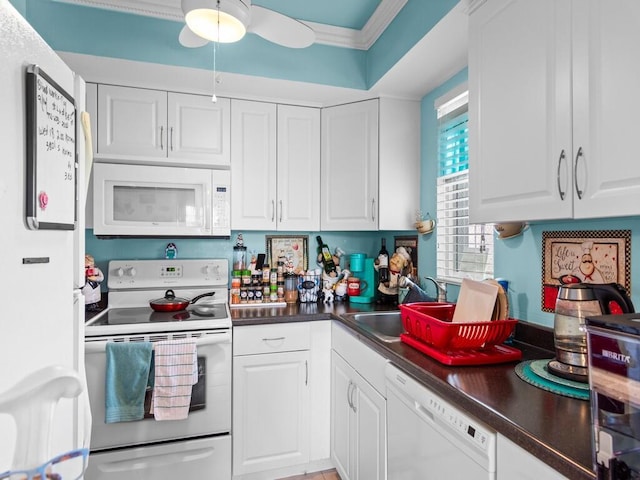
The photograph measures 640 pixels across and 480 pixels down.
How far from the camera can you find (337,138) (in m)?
2.53

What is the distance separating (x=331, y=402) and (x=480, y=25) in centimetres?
203

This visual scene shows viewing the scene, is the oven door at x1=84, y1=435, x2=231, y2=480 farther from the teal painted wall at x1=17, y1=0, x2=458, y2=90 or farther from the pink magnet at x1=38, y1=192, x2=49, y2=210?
the teal painted wall at x1=17, y1=0, x2=458, y2=90

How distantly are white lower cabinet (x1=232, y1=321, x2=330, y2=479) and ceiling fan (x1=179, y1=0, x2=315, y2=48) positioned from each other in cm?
143

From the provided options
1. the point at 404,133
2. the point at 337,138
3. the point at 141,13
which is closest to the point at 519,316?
the point at 404,133

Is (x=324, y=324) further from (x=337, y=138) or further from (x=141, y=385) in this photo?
(x=337, y=138)

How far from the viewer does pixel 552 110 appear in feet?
3.67

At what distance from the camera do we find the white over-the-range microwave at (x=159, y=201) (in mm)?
2166

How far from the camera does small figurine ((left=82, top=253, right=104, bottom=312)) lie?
7.32 feet

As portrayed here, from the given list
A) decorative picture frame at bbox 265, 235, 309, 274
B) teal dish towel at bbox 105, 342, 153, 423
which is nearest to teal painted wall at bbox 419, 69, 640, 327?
decorative picture frame at bbox 265, 235, 309, 274

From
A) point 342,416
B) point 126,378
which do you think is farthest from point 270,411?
point 126,378

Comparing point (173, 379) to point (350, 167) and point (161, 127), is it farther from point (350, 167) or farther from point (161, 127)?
point (350, 167)

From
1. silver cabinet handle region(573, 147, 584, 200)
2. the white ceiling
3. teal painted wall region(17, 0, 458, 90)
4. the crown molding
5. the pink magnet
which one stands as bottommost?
the pink magnet

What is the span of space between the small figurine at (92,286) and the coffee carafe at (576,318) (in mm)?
2349

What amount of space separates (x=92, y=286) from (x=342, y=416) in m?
1.69
